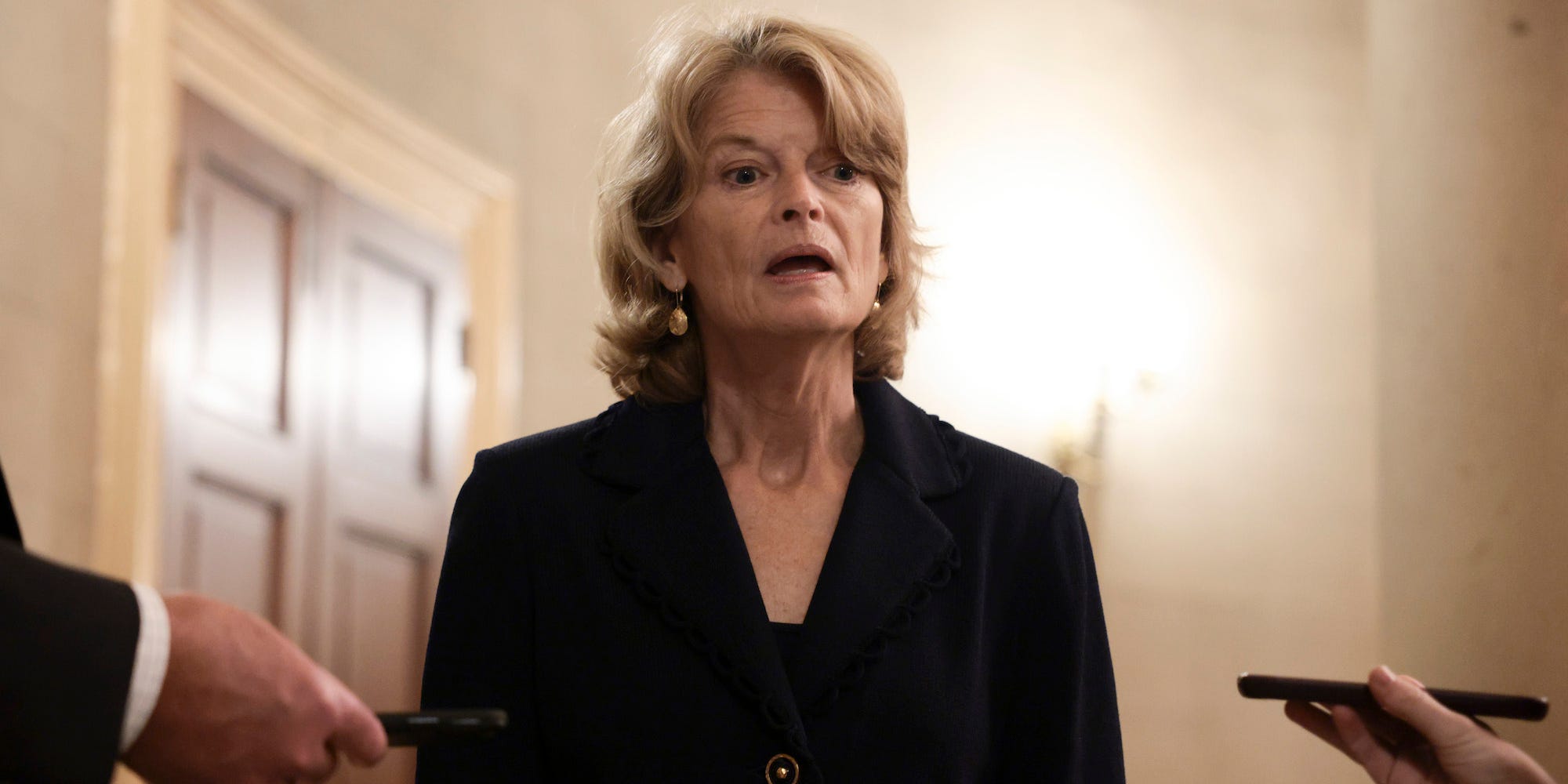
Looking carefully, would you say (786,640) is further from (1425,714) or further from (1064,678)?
(1425,714)

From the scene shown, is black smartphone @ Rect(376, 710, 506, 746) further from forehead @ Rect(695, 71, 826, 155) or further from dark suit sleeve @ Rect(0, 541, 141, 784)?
forehead @ Rect(695, 71, 826, 155)

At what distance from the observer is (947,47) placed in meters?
5.19

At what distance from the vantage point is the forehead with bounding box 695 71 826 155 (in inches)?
71.0

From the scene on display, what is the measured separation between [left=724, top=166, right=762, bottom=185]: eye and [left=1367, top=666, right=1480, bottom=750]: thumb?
33.8 inches

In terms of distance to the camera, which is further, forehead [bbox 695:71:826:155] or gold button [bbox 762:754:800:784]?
forehead [bbox 695:71:826:155]

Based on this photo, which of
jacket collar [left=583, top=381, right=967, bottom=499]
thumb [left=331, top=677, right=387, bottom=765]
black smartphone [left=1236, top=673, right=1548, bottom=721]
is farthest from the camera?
jacket collar [left=583, top=381, right=967, bottom=499]

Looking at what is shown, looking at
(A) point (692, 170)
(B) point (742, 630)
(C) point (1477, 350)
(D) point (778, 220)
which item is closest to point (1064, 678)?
(B) point (742, 630)

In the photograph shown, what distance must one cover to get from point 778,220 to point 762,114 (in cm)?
13

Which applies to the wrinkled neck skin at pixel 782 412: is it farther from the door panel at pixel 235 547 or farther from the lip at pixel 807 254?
the door panel at pixel 235 547

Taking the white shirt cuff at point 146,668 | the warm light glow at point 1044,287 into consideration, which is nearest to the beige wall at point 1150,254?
the warm light glow at point 1044,287

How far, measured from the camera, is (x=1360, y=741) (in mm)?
1542

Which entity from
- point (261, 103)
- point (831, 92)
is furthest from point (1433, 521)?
point (261, 103)

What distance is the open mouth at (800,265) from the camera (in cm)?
178

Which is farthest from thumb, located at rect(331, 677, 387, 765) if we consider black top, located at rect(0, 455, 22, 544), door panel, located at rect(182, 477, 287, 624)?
door panel, located at rect(182, 477, 287, 624)
